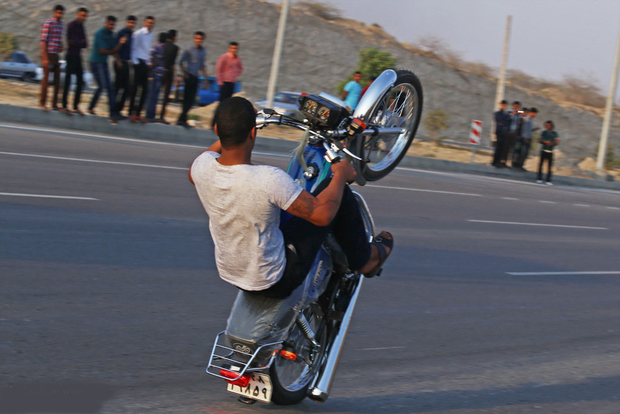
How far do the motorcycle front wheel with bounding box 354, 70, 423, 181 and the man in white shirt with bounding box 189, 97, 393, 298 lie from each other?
111 centimetres

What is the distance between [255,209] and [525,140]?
19330mm

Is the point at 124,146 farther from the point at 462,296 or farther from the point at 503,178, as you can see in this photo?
the point at 503,178

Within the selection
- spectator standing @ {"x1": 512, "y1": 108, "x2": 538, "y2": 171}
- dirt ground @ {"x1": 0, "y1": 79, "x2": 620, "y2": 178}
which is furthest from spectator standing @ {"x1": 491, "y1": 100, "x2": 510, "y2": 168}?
dirt ground @ {"x1": 0, "y1": 79, "x2": 620, "y2": 178}

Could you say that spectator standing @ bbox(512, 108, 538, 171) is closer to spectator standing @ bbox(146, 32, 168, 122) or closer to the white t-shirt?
spectator standing @ bbox(146, 32, 168, 122)

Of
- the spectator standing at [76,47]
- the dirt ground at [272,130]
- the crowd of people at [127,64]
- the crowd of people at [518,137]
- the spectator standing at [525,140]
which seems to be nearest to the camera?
the spectator standing at [76,47]

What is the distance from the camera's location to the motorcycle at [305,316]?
354cm

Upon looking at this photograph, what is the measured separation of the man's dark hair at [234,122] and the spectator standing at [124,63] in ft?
36.3

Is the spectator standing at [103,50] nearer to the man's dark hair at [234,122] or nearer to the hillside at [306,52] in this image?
the man's dark hair at [234,122]

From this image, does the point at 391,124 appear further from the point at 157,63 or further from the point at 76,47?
the point at 157,63

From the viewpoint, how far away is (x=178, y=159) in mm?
13289

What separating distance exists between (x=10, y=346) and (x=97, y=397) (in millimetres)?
859

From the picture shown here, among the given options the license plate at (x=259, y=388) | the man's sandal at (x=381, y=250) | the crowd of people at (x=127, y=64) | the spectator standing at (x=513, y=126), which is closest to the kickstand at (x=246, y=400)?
the license plate at (x=259, y=388)

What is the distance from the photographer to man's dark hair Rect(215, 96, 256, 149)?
3393 millimetres

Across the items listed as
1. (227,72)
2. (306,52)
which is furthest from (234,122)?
(306,52)
